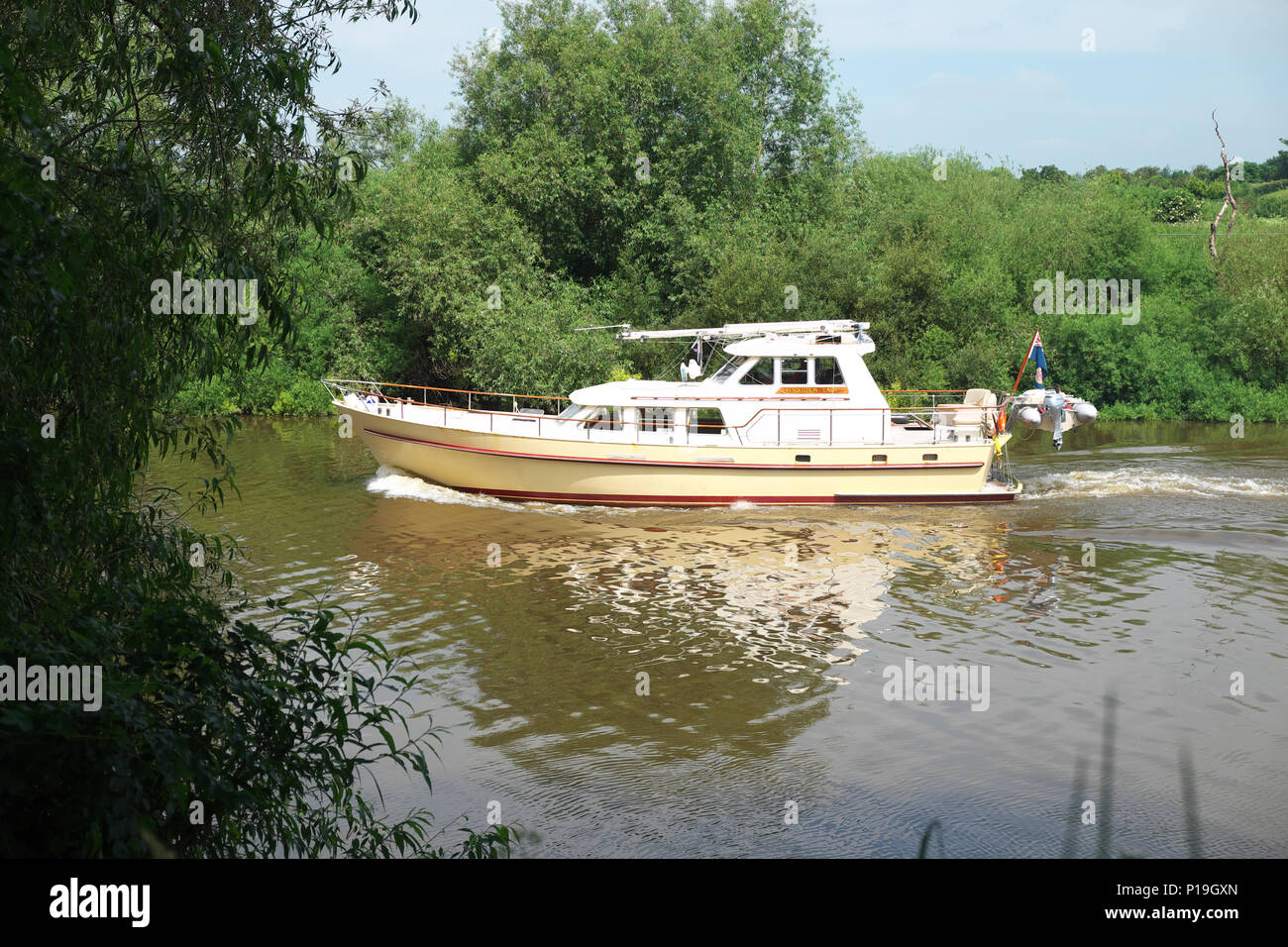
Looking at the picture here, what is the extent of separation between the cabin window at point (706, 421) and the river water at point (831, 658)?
1886 millimetres

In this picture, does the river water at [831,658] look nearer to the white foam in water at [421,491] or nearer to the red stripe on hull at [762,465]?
the white foam in water at [421,491]

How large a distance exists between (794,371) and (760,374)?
734mm

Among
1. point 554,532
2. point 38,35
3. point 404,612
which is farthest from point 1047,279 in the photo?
point 38,35

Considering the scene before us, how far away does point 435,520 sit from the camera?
2047 cm

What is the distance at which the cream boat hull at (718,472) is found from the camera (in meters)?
21.5

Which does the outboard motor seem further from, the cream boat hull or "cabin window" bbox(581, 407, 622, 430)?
"cabin window" bbox(581, 407, 622, 430)

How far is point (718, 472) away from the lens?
2161 centimetres

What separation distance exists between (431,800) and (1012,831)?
15.8 ft

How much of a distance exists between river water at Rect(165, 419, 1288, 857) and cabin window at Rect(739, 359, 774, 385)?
9.34 ft

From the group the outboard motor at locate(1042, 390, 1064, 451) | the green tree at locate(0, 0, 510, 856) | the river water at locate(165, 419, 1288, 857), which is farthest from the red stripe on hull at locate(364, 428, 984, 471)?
→ the green tree at locate(0, 0, 510, 856)

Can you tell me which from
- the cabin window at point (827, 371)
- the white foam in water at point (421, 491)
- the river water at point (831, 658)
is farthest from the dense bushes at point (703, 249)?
the river water at point (831, 658)

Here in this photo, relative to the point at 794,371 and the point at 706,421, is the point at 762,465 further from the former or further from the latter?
the point at 794,371
